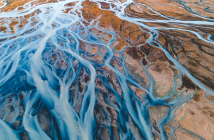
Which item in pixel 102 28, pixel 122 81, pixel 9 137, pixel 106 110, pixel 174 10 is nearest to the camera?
pixel 9 137

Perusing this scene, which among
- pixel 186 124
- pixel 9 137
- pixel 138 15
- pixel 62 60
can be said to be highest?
pixel 138 15

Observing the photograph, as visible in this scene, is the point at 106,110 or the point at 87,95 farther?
the point at 87,95

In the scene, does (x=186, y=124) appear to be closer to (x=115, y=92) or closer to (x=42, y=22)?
(x=115, y=92)

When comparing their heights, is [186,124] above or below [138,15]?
below

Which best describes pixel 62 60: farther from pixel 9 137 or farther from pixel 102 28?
pixel 102 28

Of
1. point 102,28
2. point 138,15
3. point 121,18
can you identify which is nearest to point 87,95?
point 102,28

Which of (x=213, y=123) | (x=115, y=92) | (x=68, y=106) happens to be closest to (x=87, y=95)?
(x=68, y=106)

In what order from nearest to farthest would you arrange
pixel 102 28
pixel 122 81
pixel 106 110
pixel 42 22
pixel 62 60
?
pixel 106 110 → pixel 122 81 → pixel 62 60 → pixel 102 28 → pixel 42 22
